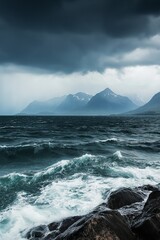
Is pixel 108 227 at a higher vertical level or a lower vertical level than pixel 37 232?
higher

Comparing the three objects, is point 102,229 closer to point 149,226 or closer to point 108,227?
point 108,227

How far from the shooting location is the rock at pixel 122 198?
58.9ft

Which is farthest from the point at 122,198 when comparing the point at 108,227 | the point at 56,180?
the point at 56,180

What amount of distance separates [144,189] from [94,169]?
35.4ft

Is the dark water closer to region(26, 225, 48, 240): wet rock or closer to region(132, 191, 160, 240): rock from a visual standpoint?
region(26, 225, 48, 240): wet rock

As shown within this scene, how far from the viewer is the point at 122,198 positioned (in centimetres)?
1842

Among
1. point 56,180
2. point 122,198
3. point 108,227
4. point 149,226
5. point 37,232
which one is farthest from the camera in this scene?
point 56,180

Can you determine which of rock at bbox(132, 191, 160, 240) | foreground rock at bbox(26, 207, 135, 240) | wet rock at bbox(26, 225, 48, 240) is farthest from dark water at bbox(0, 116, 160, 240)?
rock at bbox(132, 191, 160, 240)

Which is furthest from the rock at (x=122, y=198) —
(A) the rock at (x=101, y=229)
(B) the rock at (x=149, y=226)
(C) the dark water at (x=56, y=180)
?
(A) the rock at (x=101, y=229)

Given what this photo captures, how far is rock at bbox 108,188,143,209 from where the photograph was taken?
18.0m

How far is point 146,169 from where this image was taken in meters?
32.6

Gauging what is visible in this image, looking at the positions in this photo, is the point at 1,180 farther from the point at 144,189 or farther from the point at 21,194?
the point at 144,189

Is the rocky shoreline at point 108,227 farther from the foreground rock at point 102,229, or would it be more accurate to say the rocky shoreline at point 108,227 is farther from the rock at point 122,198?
the rock at point 122,198

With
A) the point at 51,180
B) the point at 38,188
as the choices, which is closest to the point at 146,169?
the point at 51,180
